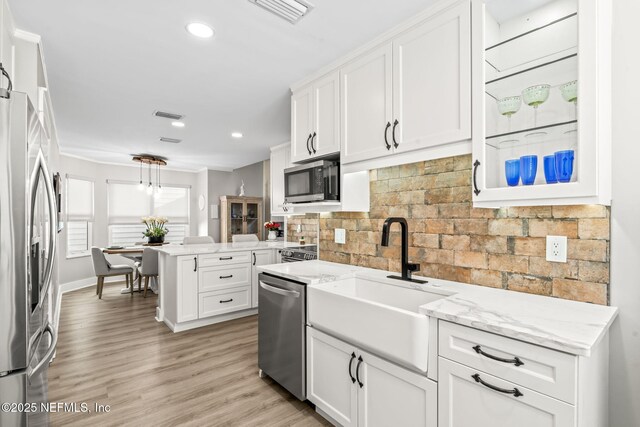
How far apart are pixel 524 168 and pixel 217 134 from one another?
4.19m

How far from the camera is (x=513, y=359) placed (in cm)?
109

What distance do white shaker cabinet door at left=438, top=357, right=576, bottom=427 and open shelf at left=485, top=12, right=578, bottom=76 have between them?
138cm

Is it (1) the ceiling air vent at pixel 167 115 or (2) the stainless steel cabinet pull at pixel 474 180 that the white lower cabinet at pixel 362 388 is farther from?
(1) the ceiling air vent at pixel 167 115

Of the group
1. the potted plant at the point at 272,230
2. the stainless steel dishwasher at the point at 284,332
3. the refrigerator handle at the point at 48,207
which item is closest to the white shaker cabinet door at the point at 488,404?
the stainless steel dishwasher at the point at 284,332

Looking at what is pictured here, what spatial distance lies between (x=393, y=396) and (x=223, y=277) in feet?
9.55

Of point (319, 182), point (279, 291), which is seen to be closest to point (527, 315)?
point (279, 291)

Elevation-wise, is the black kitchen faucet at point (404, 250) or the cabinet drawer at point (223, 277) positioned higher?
the black kitchen faucet at point (404, 250)

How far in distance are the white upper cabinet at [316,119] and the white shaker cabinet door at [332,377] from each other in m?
1.39

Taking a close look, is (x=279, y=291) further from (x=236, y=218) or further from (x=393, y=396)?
(x=236, y=218)

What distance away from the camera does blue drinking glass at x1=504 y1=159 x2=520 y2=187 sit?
147 cm

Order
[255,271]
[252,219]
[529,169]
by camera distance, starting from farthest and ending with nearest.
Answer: [252,219] → [255,271] → [529,169]

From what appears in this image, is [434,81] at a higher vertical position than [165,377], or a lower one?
higher

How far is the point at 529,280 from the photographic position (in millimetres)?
1596

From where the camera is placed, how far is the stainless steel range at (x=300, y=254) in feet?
12.5
